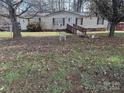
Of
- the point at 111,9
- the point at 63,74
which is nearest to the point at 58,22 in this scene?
the point at 111,9

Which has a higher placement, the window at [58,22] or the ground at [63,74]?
the window at [58,22]

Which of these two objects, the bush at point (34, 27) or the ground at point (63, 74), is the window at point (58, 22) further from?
the ground at point (63, 74)

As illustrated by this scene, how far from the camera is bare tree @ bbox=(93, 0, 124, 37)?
17.6 meters

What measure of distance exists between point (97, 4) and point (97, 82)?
13.2m

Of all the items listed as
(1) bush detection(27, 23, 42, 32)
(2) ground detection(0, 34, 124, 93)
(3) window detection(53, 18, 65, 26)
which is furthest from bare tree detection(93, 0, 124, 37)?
(3) window detection(53, 18, 65, 26)

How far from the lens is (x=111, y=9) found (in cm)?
1806

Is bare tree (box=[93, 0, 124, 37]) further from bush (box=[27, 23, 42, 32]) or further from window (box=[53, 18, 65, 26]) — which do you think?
window (box=[53, 18, 65, 26])

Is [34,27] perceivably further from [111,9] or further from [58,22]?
[111,9]

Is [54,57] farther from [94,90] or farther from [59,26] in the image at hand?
[59,26]

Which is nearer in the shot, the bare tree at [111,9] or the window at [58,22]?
the bare tree at [111,9]

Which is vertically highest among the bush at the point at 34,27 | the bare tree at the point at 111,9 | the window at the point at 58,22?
the bare tree at the point at 111,9

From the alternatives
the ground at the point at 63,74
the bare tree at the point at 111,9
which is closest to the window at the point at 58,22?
the bare tree at the point at 111,9

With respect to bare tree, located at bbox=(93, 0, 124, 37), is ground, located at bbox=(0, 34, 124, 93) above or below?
below

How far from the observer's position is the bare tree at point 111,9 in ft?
57.6
